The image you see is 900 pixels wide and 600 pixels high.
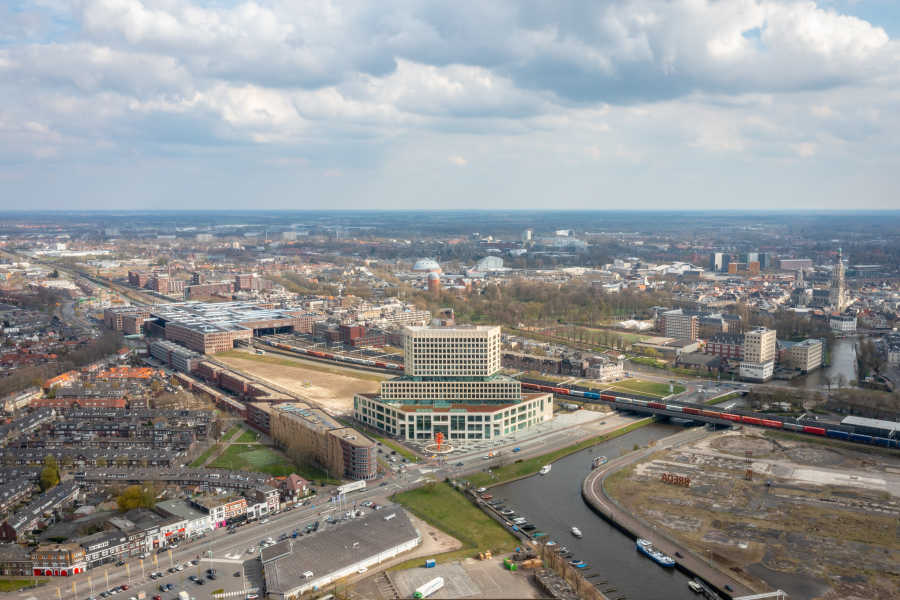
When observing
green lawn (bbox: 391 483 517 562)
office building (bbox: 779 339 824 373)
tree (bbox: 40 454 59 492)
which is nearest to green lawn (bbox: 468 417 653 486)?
green lawn (bbox: 391 483 517 562)

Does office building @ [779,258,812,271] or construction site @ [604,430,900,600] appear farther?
office building @ [779,258,812,271]

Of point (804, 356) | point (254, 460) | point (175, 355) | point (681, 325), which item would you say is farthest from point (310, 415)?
point (681, 325)

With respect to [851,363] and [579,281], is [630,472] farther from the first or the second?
[579,281]

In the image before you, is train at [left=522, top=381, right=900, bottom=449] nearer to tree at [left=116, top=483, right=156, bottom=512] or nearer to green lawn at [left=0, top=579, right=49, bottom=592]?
tree at [left=116, top=483, right=156, bottom=512]

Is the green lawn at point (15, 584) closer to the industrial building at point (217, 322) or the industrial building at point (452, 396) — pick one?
the industrial building at point (452, 396)

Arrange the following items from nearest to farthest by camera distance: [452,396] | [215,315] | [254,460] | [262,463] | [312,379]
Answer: [262,463] → [254,460] → [452,396] → [312,379] → [215,315]

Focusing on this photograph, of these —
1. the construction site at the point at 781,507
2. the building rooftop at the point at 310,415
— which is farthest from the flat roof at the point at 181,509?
the construction site at the point at 781,507

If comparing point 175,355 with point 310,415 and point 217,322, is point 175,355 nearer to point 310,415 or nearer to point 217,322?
point 217,322
